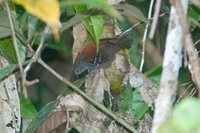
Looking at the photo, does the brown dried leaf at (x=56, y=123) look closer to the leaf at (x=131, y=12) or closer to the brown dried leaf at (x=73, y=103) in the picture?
the brown dried leaf at (x=73, y=103)

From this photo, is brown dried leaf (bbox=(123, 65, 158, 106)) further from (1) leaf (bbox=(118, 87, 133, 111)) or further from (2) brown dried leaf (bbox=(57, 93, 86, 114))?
(2) brown dried leaf (bbox=(57, 93, 86, 114))

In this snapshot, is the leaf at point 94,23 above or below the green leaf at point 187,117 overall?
below

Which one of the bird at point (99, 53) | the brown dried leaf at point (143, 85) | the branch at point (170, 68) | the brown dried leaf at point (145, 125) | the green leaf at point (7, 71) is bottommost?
the brown dried leaf at point (145, 125)

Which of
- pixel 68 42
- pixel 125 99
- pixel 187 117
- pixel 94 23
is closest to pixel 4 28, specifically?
pixel 94 23

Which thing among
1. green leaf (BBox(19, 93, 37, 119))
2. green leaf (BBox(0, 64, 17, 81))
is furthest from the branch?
green leaf (BBox(19, 93, 37, 119))

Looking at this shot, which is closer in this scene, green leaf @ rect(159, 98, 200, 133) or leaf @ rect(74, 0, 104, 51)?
green leaf @ rect(159, 98, 200, 133)

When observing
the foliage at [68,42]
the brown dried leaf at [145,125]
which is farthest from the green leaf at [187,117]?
the brown dried leaf at [145,125]

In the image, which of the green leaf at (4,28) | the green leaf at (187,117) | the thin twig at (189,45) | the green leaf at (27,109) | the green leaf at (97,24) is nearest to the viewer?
the green leaf at (187,117)

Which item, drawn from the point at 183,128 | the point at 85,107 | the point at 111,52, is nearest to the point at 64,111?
the point at 85,107
